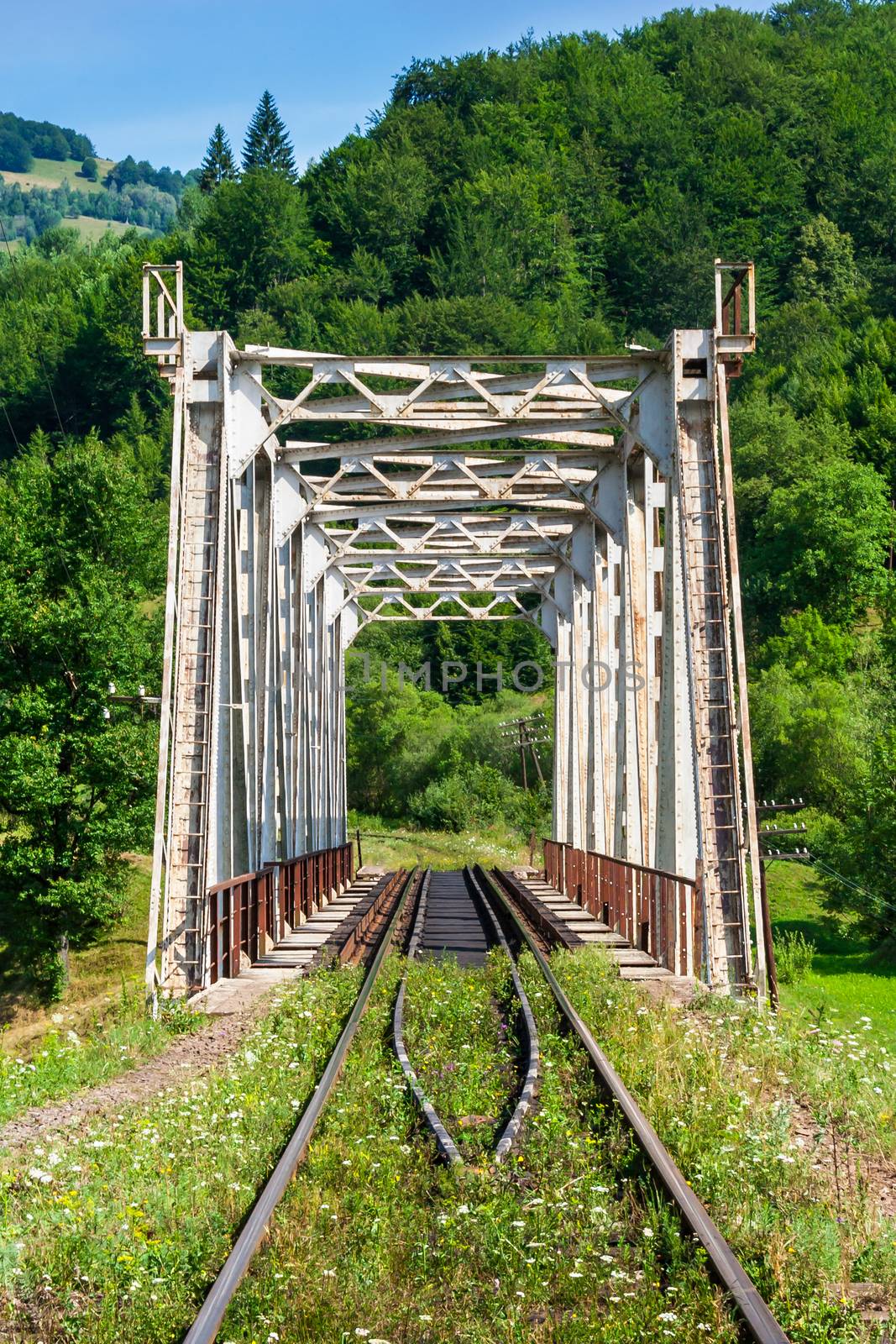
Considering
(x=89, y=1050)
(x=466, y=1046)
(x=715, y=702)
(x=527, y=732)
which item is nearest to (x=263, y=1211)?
(x=466, y=1046)

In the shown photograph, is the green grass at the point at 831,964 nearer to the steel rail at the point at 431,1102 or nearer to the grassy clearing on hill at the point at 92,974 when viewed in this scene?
the steel rail at the point at 431,1102

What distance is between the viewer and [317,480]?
22219mm

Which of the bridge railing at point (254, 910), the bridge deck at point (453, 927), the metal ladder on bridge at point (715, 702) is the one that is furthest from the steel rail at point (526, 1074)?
the bridge railing at point (254, 910)

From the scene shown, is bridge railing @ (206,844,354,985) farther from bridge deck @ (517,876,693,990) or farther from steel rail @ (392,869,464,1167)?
bridge deck @ (517,876,693,990)

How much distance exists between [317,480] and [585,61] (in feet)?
256

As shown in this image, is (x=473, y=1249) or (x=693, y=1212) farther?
(x=693, y=1212)

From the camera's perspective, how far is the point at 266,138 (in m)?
103

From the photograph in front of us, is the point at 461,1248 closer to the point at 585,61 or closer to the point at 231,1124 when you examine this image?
the point at 231,1124

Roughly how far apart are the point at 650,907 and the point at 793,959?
14.2 m

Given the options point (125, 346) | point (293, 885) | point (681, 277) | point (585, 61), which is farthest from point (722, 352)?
point (585, 61)

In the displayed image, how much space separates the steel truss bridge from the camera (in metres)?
12.5

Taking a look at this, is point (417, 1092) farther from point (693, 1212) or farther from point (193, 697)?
point (193, 697)

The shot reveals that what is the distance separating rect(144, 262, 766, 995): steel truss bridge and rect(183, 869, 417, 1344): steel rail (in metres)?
4.22

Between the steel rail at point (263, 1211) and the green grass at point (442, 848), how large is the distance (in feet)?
108
